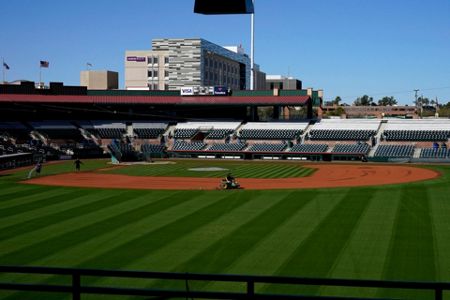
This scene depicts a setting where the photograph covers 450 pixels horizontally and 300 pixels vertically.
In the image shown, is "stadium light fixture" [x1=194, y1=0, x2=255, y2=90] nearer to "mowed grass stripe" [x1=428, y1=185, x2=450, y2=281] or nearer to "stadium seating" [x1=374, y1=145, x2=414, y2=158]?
"mowed grass stripe" [x1=428, y1=185, x2=450, y2=281]

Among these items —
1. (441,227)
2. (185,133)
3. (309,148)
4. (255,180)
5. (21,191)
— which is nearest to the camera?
(441,227)

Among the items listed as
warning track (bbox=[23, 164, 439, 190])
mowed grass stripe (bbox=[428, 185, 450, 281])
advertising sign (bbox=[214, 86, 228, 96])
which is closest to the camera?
mowed grass stripe (bbox=[428, 185, 450, 281])

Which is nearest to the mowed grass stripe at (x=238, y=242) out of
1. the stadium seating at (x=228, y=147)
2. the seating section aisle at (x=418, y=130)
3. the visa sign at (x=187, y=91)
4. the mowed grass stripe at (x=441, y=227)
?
the mowed grass stripe at (x=441, y=227)

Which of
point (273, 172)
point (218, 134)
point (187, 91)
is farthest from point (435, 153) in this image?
point (187, 91)

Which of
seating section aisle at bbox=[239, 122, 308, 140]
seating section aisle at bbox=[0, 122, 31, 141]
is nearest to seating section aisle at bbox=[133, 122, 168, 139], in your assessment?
seating section aisle at bbox=[239, 122, 308, 140]

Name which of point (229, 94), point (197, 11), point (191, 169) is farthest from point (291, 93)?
point (197, 11)

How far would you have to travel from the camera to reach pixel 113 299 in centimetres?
1571

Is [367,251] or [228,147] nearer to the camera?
[367,251]

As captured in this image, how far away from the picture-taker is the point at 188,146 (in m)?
79.9

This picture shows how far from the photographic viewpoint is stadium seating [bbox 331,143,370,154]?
70650 mm

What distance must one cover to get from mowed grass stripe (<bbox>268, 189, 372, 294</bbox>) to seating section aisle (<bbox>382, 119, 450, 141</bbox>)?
146ft

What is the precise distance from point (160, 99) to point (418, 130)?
40169mm

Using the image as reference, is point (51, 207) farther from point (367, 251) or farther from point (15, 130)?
point (15, 130)

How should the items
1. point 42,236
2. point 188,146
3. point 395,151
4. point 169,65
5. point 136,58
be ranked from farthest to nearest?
point 169,65 < point 136,58 < point 188,146 < point 395,151 < point 42,236
